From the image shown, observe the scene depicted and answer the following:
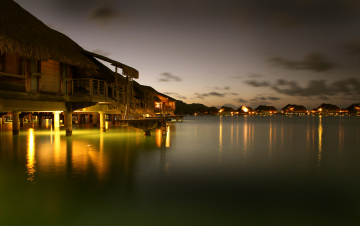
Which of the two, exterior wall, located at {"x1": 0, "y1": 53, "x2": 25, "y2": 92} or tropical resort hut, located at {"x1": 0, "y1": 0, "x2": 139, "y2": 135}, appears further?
exterior wall, located at {"x1": 0, "y1": 53, "x2": 25, "y2": 92}

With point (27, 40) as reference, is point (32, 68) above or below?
below

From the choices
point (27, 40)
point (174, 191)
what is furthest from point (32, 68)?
point (174, 191)

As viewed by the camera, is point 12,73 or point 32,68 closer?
point 12,73

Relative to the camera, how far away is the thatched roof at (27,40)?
1203cm

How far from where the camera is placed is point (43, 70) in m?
16.1

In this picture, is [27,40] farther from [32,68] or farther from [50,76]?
[50,76]

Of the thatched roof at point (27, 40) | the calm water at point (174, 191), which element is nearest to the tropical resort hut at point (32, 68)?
the thatched roof at point (27, 40)

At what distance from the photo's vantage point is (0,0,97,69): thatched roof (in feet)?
39.5

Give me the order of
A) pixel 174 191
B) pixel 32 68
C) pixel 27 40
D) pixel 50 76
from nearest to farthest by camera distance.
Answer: pixel 174 191 → pixel 27 40 → pixel 32 68 → pixel 50 76

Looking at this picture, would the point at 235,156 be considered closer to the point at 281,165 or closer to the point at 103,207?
the point at 281,165

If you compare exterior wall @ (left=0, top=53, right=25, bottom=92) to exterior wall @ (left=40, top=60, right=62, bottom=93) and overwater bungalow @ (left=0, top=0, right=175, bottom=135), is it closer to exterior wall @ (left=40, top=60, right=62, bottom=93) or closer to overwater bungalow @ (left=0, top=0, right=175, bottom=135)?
overwater bungalow @ (left=0, top=0, right=175, bottom=135)

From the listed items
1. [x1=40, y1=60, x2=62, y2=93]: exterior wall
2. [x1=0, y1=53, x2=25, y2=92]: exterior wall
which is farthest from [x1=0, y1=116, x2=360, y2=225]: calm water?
[x1=40, y1=60, x2=62, y2=93]: exterior wall

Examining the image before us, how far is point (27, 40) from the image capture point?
13312 millimetres

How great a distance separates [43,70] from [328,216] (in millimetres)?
16427
